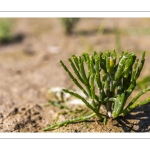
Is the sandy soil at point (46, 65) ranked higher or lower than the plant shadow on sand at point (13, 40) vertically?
lower

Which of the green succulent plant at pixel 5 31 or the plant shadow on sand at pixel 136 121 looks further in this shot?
the green succulent plant at pixel 5 31

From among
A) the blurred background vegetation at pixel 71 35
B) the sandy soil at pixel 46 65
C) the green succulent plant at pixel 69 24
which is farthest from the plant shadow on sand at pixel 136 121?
the green succulent plant at pixel 69 24

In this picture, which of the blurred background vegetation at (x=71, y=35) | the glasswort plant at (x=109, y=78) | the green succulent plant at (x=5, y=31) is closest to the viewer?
the glasswort plant at (x=109, y=78)

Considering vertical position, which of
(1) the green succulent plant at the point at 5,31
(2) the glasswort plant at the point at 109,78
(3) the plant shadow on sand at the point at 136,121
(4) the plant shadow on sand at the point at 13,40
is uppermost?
(1) the green succulent plant at the point at 5,31

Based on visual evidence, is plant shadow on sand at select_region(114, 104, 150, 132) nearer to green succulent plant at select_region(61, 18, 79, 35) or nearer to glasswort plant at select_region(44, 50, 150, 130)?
glasswort plant at select_region(44, 50, 150, 130)

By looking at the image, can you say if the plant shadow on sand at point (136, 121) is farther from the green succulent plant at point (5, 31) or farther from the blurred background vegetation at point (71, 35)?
the green succulent plant at point (5, 31)

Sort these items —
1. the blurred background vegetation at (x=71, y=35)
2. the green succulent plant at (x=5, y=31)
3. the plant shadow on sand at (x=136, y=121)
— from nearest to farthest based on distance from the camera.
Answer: the plant shadow on sand at (x=136, y=121) → the blurred background vegetation at (x=71, y=35) → the green succulent plant at (x=5, y=31)
